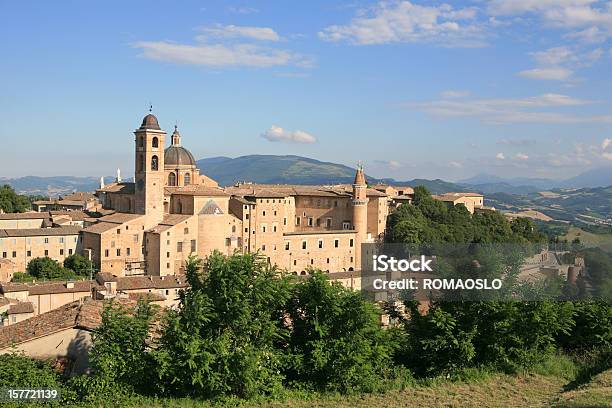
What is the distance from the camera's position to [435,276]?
1914cm

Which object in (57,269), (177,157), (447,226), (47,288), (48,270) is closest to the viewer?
(47,288)

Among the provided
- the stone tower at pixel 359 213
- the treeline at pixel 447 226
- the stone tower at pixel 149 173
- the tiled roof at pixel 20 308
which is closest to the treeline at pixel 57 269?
the stone tower at pixel 149 173

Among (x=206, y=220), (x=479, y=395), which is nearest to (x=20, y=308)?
(x=206, y=220)

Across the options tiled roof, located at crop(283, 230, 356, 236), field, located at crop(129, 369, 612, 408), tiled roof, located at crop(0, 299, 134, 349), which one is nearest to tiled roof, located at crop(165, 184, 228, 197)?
tiled roof, located at crop(283, 230, 356, 236)

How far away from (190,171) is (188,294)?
43117 mm

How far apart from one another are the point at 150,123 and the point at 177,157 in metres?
7.94

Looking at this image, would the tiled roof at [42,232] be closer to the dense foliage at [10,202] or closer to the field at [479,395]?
the dense foliage at [10,202]

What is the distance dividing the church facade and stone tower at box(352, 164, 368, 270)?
3.8 inches

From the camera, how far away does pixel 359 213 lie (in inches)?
2304

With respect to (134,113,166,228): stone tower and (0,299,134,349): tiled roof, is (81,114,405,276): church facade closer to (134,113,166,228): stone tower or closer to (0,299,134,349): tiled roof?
(134,113,166,228): stone tower

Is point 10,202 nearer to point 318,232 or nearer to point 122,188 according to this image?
point 122,188

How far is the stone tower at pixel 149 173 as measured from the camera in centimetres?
4875

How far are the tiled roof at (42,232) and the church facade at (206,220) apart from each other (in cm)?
127

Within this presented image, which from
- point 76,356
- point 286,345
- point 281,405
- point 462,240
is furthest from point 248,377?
point 462,240
